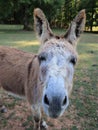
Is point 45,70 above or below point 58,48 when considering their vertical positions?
below

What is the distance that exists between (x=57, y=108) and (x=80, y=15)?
4.49 ft

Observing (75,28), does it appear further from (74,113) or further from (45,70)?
(74,113)

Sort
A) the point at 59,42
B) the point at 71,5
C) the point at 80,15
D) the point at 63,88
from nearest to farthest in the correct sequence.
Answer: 1. the point at 63,88
2. the point at 59,42
3. the point at 80,15
4. the point at 71,5

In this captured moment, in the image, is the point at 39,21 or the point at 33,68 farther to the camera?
the point at 33,68

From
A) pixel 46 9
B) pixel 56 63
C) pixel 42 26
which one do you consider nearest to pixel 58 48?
pixel 56 63

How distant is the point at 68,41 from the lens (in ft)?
10.4

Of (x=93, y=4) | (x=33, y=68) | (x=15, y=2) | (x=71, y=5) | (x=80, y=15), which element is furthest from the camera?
(x=71, y=5)

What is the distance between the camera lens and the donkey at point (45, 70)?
8.17ft

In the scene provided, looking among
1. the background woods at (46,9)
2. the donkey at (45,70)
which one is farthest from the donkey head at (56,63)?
the background woods at (46,9)

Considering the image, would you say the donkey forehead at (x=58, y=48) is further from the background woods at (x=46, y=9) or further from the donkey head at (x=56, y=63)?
the background woods at (x=46, y=9)

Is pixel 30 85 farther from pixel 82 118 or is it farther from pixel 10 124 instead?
pixel 82 118

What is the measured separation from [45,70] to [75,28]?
805 millimetres

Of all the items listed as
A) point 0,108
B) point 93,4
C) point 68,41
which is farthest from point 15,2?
point 68,41

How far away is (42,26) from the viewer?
3.23 metres
